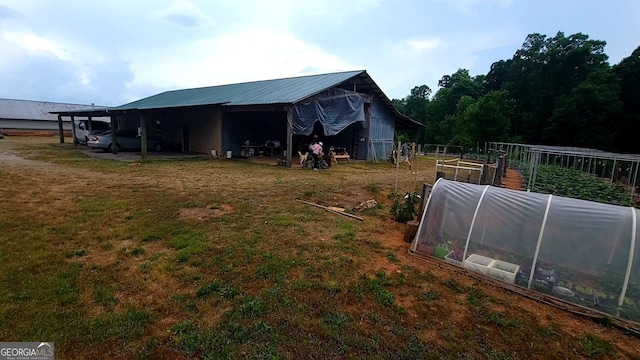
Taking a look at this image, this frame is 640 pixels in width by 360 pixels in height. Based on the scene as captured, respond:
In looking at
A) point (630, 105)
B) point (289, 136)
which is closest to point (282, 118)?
point (289, 136)

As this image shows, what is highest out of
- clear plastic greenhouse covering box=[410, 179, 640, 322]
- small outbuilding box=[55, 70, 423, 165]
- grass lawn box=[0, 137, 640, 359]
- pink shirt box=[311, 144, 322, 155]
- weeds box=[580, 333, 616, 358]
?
small outbuilding box=[55, 70, 423, 165]

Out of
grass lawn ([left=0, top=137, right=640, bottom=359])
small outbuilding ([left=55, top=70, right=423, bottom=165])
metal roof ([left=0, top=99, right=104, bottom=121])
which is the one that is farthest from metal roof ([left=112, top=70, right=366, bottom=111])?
metal roof ([left=0, top=99, right=104, bottom=121])

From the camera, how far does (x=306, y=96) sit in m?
14.1

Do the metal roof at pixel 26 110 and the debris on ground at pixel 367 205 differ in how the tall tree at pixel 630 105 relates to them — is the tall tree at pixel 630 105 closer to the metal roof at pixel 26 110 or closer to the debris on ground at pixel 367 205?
the debris on ground at pixel 367 205

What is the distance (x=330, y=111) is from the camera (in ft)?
52.4

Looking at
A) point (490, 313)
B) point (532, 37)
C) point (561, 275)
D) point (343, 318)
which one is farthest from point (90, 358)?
point (532, 37)

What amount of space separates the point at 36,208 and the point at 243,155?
11.4 meters

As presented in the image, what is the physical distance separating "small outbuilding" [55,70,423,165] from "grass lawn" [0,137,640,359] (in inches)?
356

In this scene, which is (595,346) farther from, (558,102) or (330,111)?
(558,102)

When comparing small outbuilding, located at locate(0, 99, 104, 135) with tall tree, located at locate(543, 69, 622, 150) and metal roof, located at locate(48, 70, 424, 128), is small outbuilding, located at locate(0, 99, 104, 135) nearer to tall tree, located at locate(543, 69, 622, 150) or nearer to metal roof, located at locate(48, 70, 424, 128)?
metal roof, located at locate(48, 70, 424, 128)

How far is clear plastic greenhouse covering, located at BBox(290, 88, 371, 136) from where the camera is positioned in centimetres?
1474

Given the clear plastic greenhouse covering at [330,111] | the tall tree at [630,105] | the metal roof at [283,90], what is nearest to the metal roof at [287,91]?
the metal roof at [283,90]

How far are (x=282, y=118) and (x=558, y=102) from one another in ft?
99.7

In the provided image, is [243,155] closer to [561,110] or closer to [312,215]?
[312,215]
